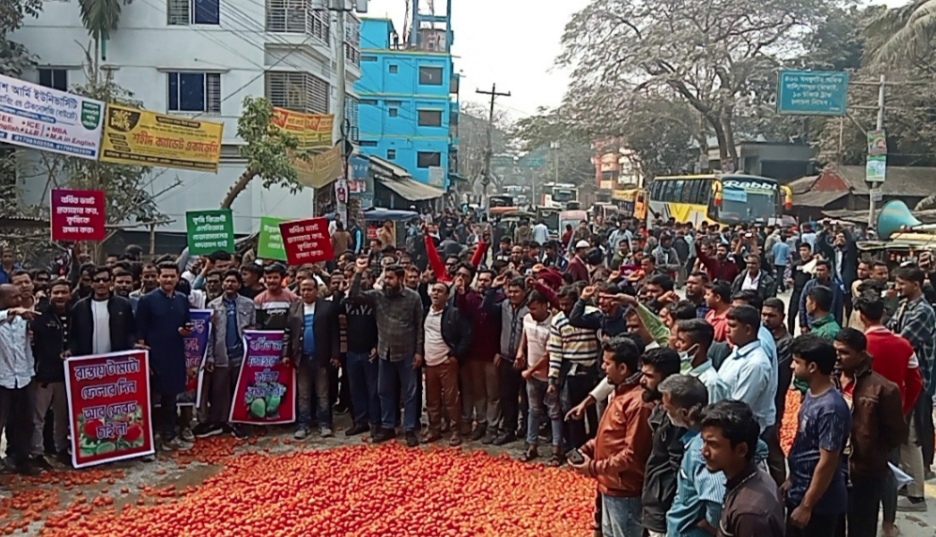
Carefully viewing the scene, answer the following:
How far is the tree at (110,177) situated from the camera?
758 inches

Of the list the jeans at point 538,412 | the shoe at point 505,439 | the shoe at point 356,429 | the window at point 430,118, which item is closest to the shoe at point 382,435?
the shoe at point 356,429

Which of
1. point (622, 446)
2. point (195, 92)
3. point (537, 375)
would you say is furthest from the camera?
point (195, 92)

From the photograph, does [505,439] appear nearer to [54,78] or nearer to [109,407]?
[109,407]

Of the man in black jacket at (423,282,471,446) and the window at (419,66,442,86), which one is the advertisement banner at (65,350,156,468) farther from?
the window at (419,66,442,86)

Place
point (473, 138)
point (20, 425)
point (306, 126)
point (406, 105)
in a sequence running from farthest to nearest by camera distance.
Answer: point (473, 138) < point (406, 105) < point (306, 126) < point (20, 425)

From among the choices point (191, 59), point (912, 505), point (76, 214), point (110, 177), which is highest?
point (191, 59)

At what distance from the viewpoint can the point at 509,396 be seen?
8.50 meters

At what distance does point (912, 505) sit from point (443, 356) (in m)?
4.07

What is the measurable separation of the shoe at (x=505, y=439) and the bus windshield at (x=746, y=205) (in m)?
22.9

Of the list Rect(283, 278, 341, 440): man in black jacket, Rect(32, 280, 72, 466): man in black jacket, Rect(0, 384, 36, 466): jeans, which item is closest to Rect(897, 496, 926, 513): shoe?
Rect(283, 278, 341, 440): man in black jacket

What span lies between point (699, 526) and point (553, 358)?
12.1 feet

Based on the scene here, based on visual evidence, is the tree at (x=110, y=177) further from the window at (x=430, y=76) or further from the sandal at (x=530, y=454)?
the window at (x=430, y=76)

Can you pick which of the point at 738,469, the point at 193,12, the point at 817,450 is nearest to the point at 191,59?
the point at 193,12

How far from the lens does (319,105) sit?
86.5ft
